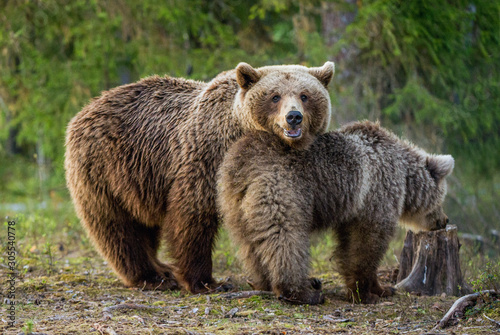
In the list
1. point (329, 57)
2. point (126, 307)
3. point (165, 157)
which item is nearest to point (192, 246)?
point (165, 157)

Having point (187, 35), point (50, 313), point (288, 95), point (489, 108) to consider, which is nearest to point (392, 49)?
point (489, 108)

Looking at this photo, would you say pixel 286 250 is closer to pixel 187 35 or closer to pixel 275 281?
pixel 275 281

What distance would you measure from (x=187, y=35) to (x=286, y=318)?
313 inches

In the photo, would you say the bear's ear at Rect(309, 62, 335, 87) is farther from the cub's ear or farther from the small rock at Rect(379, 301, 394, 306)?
the small rock at Rect(379, 301, 394, 306)

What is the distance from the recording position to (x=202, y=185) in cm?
605

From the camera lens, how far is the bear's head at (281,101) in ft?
18.7

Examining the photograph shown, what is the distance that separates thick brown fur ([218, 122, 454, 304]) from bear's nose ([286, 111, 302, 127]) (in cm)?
30

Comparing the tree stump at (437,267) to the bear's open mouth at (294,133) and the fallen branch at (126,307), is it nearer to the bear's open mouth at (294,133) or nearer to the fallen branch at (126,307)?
the bear's open mouth at (294,133)

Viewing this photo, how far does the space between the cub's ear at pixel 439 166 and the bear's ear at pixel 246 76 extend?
82.2 inches

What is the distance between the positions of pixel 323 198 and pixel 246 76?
1.45 m

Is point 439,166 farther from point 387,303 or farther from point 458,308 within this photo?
point 458,308

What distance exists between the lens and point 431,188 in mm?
6375

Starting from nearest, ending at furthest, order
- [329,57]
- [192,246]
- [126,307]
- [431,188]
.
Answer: [126,307] < [192,246] < [431,188] < [329,57]

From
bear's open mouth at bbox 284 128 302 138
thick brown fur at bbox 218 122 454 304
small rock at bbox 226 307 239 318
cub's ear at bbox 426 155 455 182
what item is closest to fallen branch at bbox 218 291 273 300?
thick brown fur at bbox 218 122 454 304
